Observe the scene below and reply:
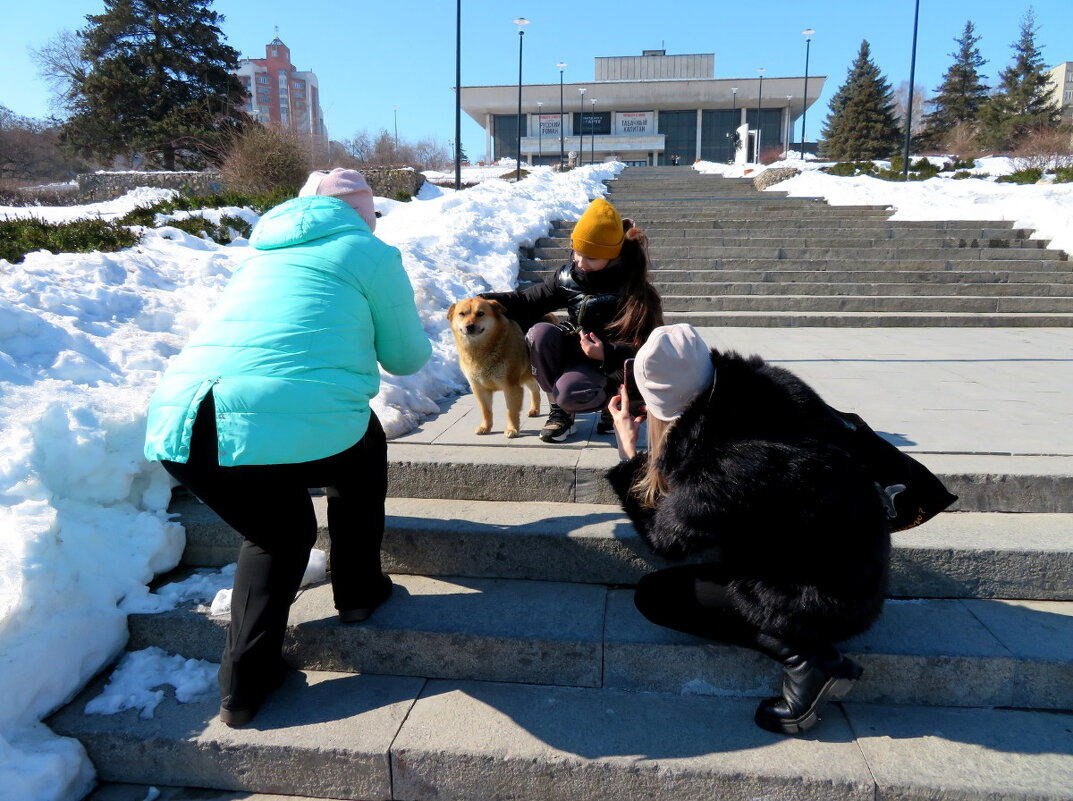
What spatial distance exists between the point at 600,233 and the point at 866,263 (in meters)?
7.57

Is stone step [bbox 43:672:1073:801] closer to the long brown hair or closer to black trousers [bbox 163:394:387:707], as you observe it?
black trousers [bbox 163:394:387:707]

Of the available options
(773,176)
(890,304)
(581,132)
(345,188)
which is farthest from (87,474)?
(581,132)

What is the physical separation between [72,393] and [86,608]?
1.21m

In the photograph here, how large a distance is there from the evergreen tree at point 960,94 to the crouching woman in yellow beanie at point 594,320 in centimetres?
5262

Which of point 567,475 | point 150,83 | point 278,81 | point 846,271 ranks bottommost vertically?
point 567,475

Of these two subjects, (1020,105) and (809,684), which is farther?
(1020,105)

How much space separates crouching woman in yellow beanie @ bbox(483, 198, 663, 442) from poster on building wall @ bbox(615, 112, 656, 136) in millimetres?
67912

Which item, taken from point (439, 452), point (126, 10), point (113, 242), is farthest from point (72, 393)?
point (126, 10)

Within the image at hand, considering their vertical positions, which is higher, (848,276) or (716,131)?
(716,131)

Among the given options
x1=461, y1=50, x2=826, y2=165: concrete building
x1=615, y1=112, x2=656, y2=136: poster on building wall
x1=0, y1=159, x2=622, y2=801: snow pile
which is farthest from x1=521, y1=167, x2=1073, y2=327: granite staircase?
x1=615, y1=112, x2=656, y2=136: poster on building wall

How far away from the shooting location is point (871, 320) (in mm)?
7863

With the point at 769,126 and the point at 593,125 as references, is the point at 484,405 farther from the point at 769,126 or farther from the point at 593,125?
the point at 769,126

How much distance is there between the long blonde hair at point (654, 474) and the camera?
2.21 m

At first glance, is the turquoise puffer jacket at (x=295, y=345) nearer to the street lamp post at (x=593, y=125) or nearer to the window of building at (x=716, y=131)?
the street lamp post at (x=593, y=125)
